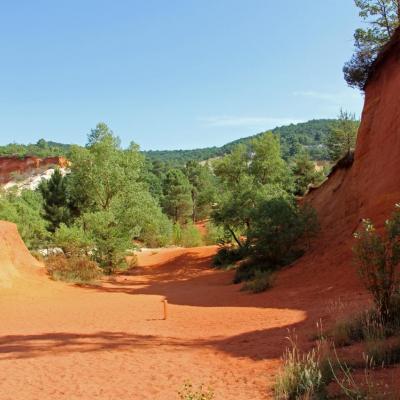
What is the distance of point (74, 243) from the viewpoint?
22.7 metres

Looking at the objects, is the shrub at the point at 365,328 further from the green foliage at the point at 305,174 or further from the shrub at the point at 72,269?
the green foliage at the point at 305,174

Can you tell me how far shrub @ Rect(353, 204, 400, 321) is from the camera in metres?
6.82

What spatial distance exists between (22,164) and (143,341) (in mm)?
84693

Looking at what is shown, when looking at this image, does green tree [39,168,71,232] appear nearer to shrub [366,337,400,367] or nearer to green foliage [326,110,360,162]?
green foliage [326,110,360,162]

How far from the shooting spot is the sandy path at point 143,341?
19.5ft

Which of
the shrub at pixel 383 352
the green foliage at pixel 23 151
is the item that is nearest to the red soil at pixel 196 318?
the shrub at pixel 383 352

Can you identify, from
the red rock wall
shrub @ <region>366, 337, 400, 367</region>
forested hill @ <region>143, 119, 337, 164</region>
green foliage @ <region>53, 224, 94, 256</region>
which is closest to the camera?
shrub @ <region>366, 337, 400, 367</region>

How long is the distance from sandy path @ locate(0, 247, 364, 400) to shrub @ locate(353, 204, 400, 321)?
176 centimetres

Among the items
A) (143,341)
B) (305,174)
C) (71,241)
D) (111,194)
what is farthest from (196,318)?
(305,174)

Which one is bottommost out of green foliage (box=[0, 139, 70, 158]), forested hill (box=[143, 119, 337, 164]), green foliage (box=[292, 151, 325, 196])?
green foliage (box=[292, 151, 325, 196])

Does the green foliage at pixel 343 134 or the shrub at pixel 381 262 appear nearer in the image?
the shrub at pixel 381 262

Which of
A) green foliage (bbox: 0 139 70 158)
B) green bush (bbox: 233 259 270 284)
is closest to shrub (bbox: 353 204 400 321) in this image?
green bush (bbox: 233 259 270 284)

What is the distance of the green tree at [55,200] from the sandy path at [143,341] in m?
18.2

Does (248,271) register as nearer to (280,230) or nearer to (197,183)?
(280,230)
